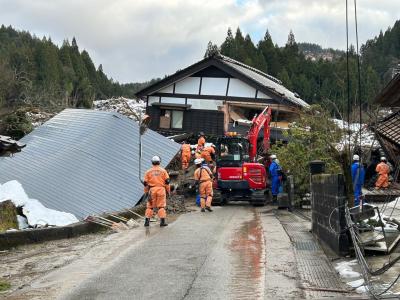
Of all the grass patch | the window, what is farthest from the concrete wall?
the window

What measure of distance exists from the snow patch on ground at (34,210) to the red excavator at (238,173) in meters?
7.59

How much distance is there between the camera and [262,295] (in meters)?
6.79

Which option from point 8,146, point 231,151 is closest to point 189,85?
point 231,151

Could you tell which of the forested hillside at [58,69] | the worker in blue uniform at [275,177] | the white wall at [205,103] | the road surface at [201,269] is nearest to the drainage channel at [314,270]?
the road surface at [201,269]

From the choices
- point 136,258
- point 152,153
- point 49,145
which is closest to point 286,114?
point 152,153

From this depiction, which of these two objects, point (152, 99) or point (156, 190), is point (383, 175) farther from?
point (152, 99)

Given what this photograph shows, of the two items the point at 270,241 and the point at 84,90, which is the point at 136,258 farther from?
the point at 84,90

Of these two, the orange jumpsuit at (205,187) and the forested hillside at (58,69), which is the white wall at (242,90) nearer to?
the forested hillside at (58,69)

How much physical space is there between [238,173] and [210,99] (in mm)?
14226

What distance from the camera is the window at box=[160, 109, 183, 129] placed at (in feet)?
113

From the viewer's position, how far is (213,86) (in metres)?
33.7

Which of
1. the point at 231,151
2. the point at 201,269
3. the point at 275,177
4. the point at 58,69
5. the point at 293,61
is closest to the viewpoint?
the point at 201,269

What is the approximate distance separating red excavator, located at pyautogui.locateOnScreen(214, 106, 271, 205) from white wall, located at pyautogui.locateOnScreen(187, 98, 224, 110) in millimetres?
12203

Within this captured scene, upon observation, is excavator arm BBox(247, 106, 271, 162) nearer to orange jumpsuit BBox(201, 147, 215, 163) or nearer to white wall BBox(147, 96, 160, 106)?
orange jumpsuit BBox(201, 147, 215, 163)
